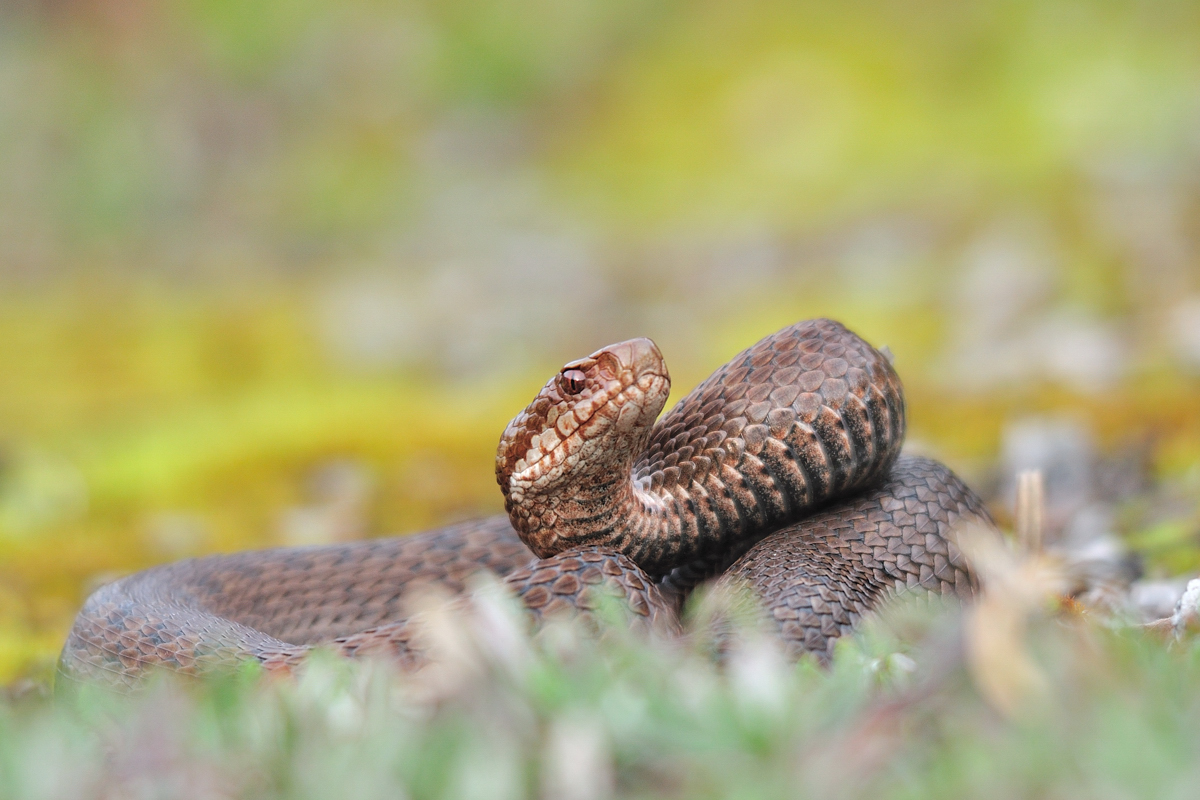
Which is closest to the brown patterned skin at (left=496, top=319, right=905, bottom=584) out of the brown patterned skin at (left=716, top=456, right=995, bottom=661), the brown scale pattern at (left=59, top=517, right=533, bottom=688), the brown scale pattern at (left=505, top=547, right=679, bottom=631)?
the brown patterned skin at (left=716, top=456, right=995, bottom=661)

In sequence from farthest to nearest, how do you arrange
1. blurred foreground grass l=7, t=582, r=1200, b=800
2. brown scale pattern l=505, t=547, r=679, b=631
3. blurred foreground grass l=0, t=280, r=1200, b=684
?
blurred foreground grass l=0, t=280, r=1200, b=684 < brown scale pattern l=505, t=547, r=679, b=631 < blurred foreground grass l=7, t=582, r=1200, b=800

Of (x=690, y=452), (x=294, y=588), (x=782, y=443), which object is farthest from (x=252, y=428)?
(x=782, y=443)

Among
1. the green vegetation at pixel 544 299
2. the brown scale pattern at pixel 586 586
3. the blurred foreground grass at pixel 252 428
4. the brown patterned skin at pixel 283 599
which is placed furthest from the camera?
the blurred foreground grass at pixel 252 428

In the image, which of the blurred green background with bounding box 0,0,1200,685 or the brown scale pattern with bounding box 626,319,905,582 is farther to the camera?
the blurred green background with bounding box 0,0,1200,685

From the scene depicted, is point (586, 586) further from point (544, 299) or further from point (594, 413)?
point (544, 299)

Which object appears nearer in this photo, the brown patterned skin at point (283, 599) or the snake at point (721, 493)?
the brown patterned skin at point (283, 599)

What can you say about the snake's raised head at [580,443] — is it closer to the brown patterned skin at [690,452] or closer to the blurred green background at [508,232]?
the brown patterned skin at [690,452]

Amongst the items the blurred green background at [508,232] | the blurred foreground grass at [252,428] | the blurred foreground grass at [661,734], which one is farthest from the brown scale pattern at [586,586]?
the blurred green background at [508,232]

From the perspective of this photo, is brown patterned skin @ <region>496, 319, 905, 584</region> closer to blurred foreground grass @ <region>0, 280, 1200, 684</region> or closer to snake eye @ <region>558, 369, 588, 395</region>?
snake eye @ <region>558, 369, 588, 395</region>

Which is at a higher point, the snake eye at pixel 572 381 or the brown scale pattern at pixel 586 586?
the snake eye at pixel 572 381
